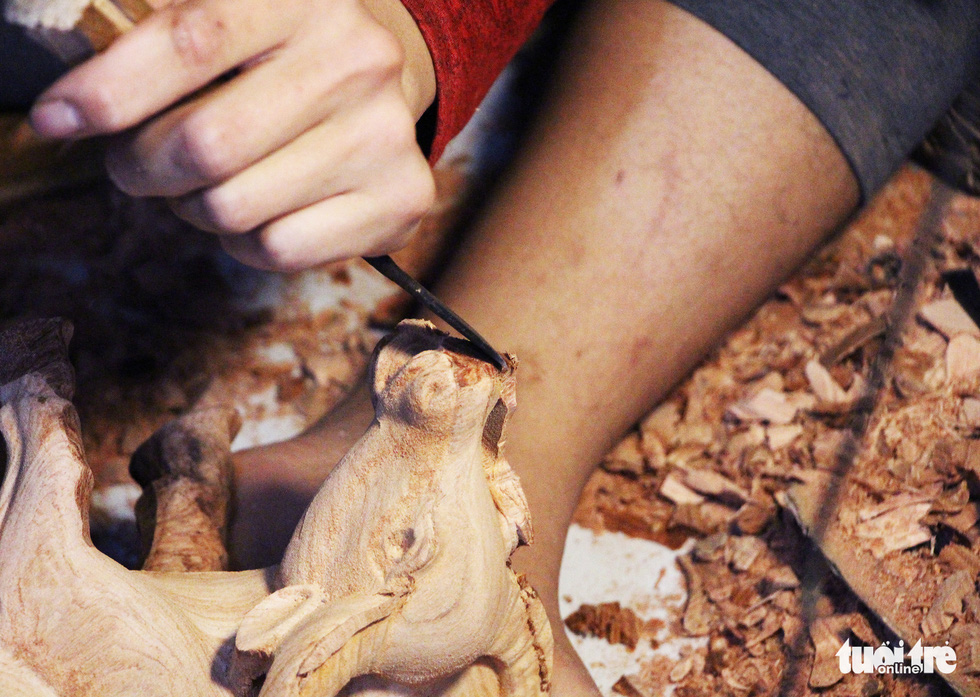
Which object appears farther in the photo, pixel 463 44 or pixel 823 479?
pixel 823 479

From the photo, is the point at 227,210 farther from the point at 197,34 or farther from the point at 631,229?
the point at 631,229

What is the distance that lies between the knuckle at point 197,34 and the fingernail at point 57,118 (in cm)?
7

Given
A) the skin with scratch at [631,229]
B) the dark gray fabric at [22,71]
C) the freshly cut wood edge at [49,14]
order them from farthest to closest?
1. the skin with scratch at [631,229]
2. the dark gray fabric at [22,71]
3. the freshly cut wood edge at [49,14]

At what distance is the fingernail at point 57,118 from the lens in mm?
520

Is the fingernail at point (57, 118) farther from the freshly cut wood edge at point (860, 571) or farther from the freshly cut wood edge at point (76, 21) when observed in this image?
A: the freshly cut wood edge at point (860, 571)

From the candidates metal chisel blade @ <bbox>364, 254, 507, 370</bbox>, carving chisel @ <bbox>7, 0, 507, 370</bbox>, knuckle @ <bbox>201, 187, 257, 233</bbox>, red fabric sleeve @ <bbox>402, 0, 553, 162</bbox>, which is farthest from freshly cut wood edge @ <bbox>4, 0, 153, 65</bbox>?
red fabric sleeve @ <bbox>402, 0, 553, 162</bbox>

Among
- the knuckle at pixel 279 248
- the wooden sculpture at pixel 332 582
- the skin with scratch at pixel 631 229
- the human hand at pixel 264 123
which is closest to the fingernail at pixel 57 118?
the human hand at pixel 264 123

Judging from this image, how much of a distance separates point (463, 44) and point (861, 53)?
1.86ft

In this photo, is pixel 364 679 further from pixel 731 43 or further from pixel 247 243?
pixel 731 43

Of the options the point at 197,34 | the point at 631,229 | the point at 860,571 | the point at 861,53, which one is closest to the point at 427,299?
the point at 197,34

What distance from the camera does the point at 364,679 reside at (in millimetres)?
646

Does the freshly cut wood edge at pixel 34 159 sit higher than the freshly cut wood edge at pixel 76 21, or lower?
lower

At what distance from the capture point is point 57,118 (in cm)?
52

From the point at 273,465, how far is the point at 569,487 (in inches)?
14.5
